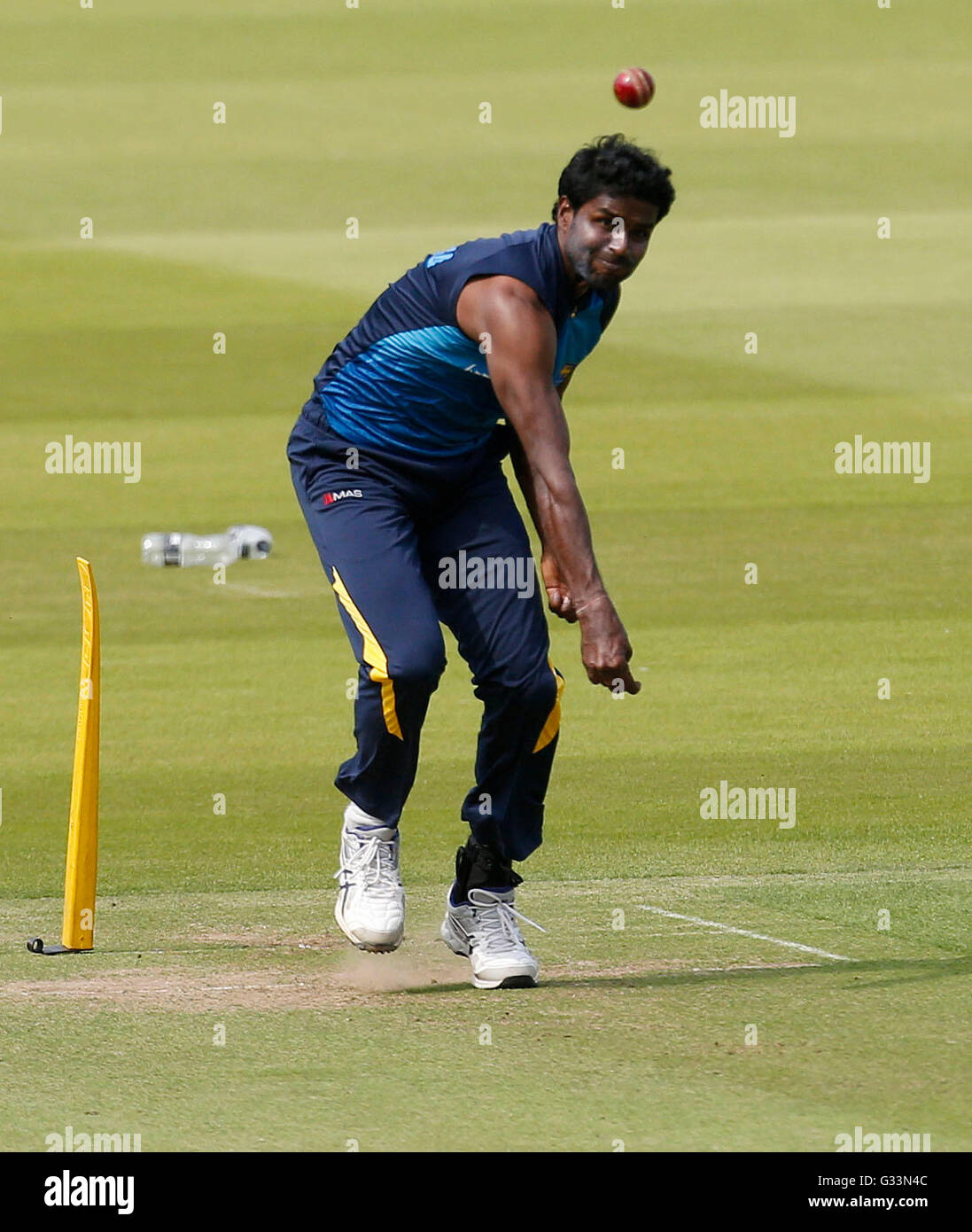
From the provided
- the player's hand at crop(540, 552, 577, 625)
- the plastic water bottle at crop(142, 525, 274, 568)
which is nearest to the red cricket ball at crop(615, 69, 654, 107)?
the player's hand at crop(540, 552, 577, 625)

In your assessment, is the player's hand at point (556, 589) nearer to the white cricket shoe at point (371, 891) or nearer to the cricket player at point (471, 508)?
the cricket player at point (471, 508)

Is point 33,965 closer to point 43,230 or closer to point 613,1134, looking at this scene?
point 613,1134

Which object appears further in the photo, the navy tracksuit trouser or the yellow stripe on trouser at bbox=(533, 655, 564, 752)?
the yellow stripe on trouser at bbox=(533, 655, 564, 752)

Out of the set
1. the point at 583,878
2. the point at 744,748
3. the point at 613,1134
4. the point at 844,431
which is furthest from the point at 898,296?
the point at 613,1134

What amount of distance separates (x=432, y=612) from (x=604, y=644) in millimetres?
633

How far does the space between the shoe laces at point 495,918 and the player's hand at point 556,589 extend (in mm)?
819

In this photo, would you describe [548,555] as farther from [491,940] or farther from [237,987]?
[237,987]

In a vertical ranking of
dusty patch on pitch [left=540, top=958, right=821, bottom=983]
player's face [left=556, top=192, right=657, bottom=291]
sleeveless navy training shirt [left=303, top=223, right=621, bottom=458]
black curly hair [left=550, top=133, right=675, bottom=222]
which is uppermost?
black curly hair [left=550, top=133, right=675, bottom=222]

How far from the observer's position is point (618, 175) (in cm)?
543

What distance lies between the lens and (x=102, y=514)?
1906 centimetres

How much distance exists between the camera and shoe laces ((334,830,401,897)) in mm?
5836

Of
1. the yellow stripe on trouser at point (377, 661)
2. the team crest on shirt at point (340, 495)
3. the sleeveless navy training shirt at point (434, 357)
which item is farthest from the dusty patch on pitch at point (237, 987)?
the sleeveless navy training shirt at point (434, 357)

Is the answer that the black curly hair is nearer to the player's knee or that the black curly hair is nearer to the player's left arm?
the player's left arm

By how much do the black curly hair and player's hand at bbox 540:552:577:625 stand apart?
3.13 ft
